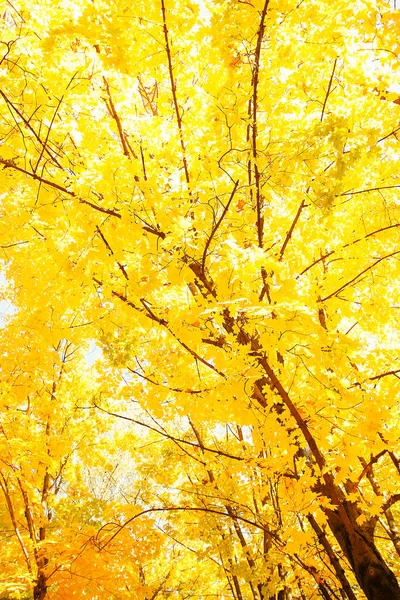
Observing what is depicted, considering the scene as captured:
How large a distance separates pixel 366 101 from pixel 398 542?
202 inches

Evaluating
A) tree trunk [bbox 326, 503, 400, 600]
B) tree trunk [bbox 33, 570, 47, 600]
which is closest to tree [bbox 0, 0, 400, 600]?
tree trunk [bbox 326, 503, 400, 600]

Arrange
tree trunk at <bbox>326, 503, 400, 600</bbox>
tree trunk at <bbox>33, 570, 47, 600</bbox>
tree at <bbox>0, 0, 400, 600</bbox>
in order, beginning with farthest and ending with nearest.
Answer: tree trunk at <bbox>33, 570, 47, 600</bbox>
tree trunk at <bbox>326, 503, 400, 600</bbox>
tree at <bbox>0, 0, 400, 600</bbox>

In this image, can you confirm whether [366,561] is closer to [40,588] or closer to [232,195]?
[232,195]

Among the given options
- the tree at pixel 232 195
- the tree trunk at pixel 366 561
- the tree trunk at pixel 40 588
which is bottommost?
the tree trunk at pixel 366 561

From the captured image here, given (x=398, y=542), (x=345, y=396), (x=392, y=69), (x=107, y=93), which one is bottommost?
(x=398, y=542)

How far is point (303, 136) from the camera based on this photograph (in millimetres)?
2027

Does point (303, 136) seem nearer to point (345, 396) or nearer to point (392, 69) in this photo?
point (392, 69)

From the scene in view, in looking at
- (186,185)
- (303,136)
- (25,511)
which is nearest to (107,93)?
(186,185)

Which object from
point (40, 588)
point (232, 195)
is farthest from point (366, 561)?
point (40, 588)

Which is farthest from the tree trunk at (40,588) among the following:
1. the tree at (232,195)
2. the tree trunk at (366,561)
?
the tree trunk at (366,561)

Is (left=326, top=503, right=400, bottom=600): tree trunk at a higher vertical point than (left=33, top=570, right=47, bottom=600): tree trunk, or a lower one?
lower

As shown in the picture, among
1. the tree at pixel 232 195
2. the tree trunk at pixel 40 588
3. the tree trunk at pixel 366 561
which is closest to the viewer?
the tree at pixel 232 195

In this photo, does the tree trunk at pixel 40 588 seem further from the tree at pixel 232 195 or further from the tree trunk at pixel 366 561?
the tree trunk at pixel 366 561

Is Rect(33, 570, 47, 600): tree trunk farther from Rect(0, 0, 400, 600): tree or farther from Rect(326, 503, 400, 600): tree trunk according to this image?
Rect(326, 503, 400, 600): tree trunk
